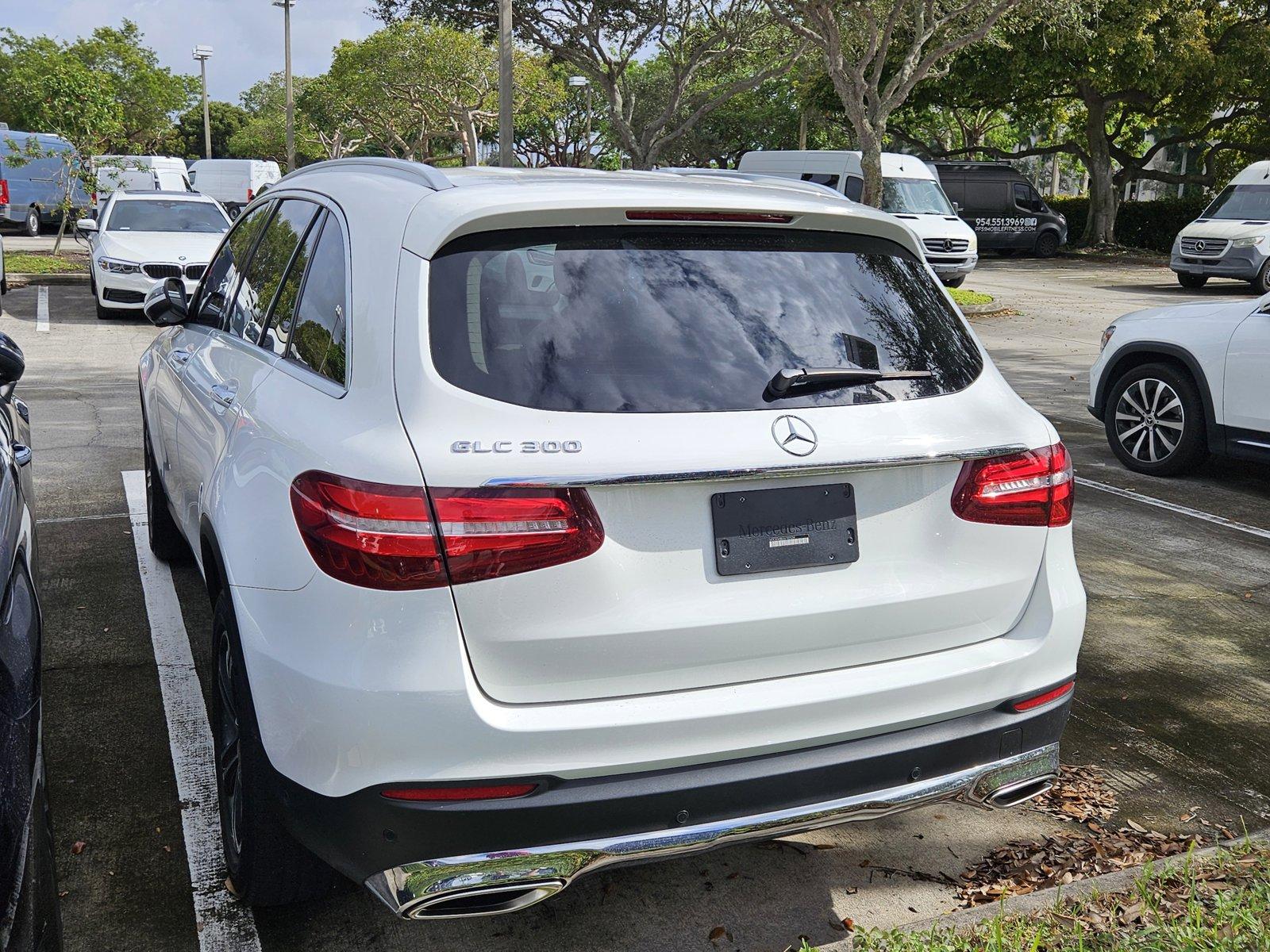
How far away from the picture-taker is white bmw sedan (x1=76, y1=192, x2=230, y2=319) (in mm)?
15148

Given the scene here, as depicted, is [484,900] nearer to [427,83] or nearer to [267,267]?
[267,267]

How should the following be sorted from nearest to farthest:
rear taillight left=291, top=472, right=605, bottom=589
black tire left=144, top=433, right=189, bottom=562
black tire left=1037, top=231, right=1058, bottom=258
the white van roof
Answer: rear taillight left=291, top=472, right=605, bottom=589 → black tire left=144, top=433, right=189, bottom=562 → the white van roof → black tire left=1037, top=231, right=1058, bottom=258

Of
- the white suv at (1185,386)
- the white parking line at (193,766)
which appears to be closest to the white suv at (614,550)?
the white parking line at (193,766)

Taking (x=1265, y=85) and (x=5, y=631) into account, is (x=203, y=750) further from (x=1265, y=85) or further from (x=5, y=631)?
(x=1265, y=85)

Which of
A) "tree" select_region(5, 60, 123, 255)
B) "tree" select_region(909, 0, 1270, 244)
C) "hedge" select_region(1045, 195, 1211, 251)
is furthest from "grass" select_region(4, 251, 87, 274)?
"hedge" select_region(1045, 195, 1211, 251)

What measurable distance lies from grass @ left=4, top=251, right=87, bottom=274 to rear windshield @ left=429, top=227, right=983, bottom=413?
66.4 ft

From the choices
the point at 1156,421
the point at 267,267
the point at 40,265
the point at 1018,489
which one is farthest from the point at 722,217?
the point at 40,265

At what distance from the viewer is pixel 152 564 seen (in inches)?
227

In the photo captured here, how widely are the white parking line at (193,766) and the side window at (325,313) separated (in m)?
1.36

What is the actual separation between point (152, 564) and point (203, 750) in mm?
2083

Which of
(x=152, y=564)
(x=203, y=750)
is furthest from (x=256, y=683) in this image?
(x=152, y=564)

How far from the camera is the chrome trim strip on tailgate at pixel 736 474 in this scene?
237cm

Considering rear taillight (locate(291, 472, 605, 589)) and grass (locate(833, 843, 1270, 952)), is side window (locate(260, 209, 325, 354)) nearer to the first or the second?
rear taillight (locate(291, 472, 605, 589))

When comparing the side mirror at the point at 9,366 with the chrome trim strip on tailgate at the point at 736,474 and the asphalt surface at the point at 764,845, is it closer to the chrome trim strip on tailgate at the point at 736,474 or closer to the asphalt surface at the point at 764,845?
the asphalt surface at the point at 764,845
